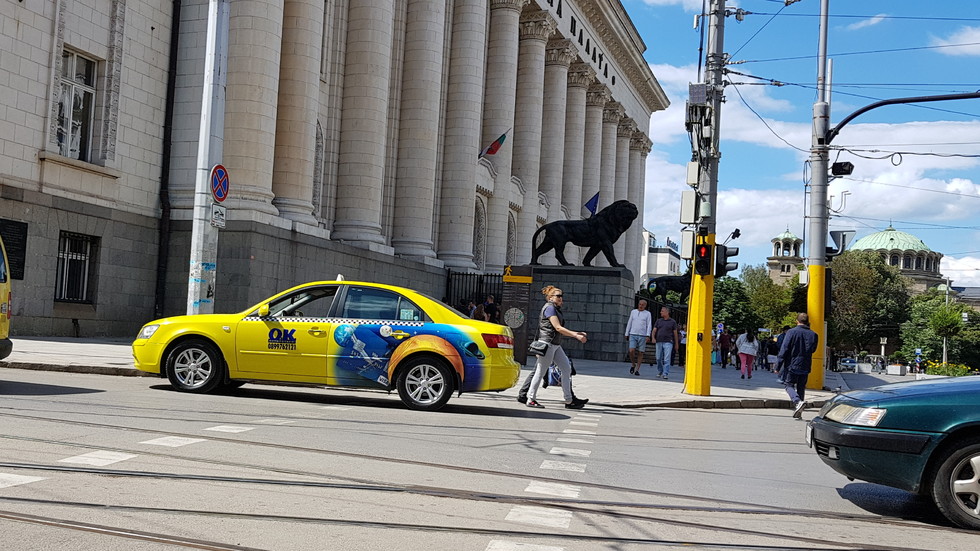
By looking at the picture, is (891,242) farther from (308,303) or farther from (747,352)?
(308,303)

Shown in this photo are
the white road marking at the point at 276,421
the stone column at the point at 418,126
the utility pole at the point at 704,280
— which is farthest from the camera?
the stone column at the point at 418,126

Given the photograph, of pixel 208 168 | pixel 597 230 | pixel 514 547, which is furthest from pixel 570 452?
pixel 597 230

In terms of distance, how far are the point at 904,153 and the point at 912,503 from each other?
20475mm

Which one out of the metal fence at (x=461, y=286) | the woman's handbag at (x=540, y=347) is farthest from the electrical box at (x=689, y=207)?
the metal fence at (x=461, y=286)

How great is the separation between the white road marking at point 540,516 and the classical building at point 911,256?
605 ft

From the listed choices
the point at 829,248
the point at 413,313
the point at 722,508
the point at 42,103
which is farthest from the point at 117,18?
the point at 722,508

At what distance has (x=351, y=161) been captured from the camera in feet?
104

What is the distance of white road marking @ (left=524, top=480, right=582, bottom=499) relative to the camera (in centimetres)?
703

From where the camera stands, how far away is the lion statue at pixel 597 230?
102ft

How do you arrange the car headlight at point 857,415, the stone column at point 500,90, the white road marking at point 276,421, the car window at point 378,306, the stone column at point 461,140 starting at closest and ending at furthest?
1. the car headlight at point 857,415
2. the white road marking at point 276,421
3. the car window at point 378,306
4. the stone column at point 461,140
5. the stone column at point 500,90

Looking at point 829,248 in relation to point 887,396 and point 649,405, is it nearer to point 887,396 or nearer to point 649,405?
point 649,405

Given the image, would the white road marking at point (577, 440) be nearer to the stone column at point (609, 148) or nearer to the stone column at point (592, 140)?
the stone column at point (592, 140)

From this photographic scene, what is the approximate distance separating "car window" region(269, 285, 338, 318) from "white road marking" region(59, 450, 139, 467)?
5.11 metres

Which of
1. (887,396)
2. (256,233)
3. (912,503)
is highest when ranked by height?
(256,233)
